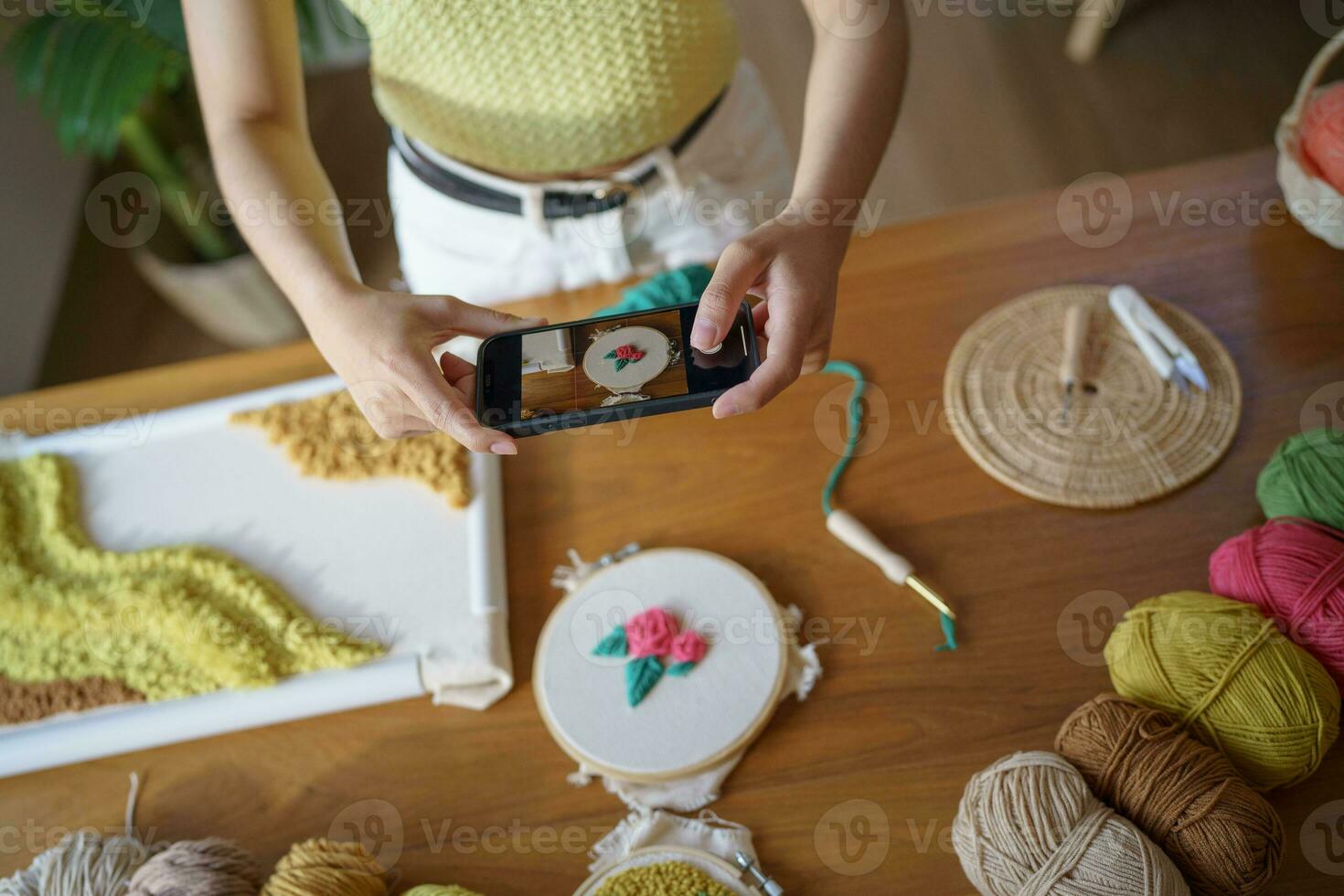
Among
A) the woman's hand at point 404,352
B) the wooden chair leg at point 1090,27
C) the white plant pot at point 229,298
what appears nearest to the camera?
the woman's hand at point 404,352

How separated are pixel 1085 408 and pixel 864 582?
0.86ft

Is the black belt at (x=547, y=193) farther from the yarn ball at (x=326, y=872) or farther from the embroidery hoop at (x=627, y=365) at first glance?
the yarn ball at (x=326, y=872)

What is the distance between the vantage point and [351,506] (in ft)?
2.70

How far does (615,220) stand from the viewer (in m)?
0.92

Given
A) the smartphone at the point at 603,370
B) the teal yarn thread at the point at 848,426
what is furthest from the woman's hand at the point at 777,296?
the teal yarn thread at the point at 848,426

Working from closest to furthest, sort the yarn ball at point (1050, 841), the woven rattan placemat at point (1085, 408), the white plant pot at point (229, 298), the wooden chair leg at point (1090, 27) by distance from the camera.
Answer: the yarn ball at point (1050, 841) → the woven rattan placemat at point (1085, 408) → the white plant pot at point (229, 298) → the wooden chair leg at point (1090, 27)

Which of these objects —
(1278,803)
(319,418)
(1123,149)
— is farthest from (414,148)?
(1123,149)

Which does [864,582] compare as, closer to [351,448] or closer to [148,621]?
[351,448]

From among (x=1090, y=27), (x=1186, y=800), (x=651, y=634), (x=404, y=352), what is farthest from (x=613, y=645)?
(x=1090, y=27)

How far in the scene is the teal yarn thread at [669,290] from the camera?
0.81 m

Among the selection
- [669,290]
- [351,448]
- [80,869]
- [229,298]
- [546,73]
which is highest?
[546,73]

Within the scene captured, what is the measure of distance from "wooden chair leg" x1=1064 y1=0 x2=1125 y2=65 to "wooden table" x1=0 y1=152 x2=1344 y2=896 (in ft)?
3.91

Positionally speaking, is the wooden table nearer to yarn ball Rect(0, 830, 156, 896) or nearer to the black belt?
yarn ball Rect(0, 830, 156, 896)

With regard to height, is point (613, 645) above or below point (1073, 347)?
below
